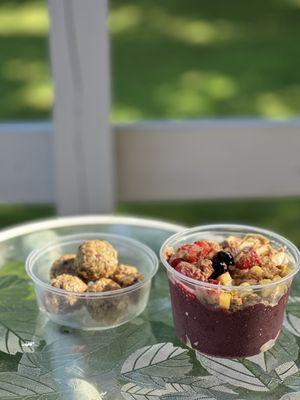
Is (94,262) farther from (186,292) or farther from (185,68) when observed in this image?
(185,68)

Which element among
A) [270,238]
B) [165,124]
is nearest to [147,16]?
[165,124]

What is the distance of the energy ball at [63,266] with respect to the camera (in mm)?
1236

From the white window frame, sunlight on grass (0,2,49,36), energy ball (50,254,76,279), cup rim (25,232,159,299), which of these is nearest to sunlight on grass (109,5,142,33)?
sunlight on grass (0,2,49,36)

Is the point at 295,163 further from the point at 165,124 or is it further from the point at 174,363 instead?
the point at 174,363

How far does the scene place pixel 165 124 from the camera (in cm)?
178

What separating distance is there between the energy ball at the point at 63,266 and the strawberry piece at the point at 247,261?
27cm

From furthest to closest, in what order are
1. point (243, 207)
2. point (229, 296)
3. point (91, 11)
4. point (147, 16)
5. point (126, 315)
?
point (147, 16) < point (243, 207) < point (91, 11) < point (126, 315) < point (229, 296)

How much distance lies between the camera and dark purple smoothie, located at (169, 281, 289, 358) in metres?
1.09

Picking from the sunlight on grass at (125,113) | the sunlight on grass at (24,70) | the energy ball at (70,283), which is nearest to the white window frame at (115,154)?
the energy ball at (70,283)

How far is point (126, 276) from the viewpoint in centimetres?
122

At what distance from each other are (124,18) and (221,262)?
3.38m

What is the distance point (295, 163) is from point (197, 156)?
0.23 metres

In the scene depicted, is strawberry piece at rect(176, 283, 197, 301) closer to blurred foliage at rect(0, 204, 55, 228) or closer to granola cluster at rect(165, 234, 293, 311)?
granola cluster at rect(165, 234, 293, 311)

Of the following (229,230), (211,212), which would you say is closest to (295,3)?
(211,212)
